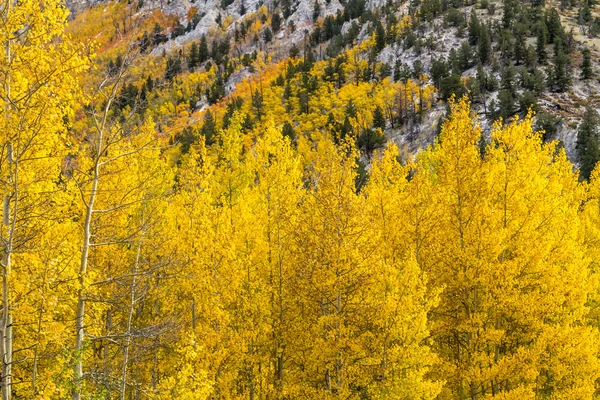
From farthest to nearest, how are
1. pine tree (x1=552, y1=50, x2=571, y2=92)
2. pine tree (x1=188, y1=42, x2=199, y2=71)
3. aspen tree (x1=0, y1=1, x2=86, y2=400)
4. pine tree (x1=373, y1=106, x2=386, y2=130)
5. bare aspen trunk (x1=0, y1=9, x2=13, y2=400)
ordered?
pine tree (x1=188, y1=42, x2=199, y2=71), pine tree (x1=373, y1=106, x2=386, y2=130), pine tree (x1=552, y1=50, x2=571, y2=92), aspen tree (x1=0, y1=1, x2=86, y2=400), bare aspen trunk (x1=0, y1=9, x2=13, y2=400)

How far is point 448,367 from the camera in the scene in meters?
12.9

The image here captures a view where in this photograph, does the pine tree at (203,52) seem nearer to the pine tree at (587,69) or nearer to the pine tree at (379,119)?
the pine tree at (379,119)

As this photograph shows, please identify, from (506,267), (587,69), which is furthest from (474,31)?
(506,267)

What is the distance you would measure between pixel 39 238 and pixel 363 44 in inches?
4634

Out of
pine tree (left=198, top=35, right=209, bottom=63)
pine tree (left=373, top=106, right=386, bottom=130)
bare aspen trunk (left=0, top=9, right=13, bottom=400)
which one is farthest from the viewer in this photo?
pine tree (left=198, top=35, right=209, bottom=63)

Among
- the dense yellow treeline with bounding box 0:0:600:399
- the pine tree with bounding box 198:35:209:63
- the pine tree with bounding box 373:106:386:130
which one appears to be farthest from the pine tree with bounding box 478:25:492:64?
the pine tree with bounding box 198:35:209:63

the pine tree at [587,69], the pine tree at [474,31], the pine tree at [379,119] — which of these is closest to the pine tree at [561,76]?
the pine tree at [587,69]

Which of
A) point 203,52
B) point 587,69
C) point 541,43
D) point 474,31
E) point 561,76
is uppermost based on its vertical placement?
point 474,31

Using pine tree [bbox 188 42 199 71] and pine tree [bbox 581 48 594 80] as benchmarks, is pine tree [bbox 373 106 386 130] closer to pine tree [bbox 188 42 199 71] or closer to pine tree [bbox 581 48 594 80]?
pine tree [bbox 581 48 594 80]

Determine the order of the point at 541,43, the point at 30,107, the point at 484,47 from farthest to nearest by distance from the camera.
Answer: the point at 484,47 < the point at 541,43 < the point at 30,107

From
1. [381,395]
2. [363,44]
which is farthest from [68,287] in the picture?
[363,44]

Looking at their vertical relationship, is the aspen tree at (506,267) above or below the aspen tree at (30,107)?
below

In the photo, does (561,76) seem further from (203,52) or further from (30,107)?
(203,52)

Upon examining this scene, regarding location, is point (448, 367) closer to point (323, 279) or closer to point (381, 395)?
point (381, 395)
